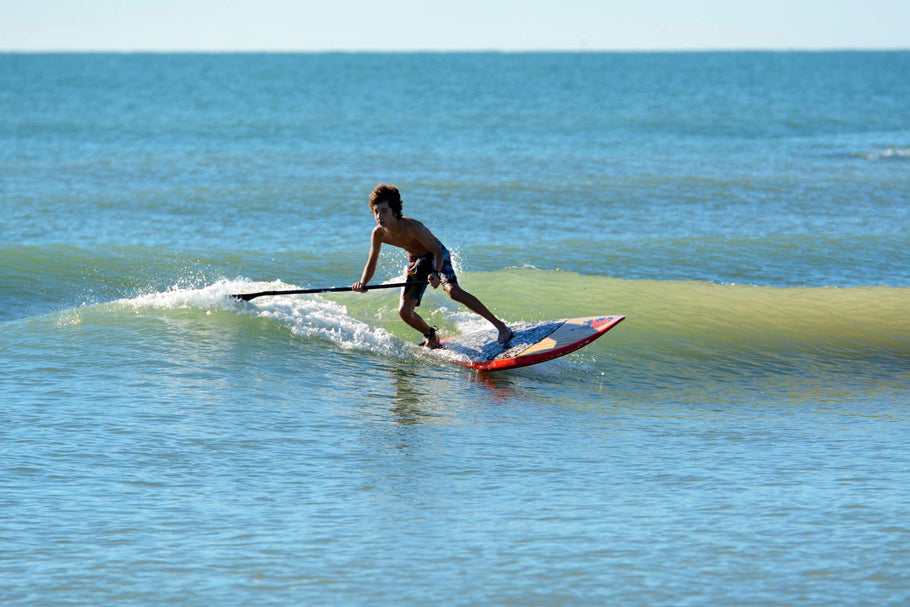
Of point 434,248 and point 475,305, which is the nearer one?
point 434,248

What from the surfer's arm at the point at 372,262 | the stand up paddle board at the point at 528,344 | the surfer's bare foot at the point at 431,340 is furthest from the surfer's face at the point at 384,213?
the stand up paddle board at the point at 528,344

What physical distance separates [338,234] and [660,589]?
1436 cm

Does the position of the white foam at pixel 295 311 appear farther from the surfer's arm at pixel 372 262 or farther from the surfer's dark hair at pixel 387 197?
the surfer's dark hair at pixel 387 197

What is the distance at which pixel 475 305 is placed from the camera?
9.58 meters

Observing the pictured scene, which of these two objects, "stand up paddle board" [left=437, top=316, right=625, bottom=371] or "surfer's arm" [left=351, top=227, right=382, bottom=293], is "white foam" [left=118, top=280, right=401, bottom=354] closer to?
"stand up paddle board" [left=437, top=316, right=625, bottom=371]

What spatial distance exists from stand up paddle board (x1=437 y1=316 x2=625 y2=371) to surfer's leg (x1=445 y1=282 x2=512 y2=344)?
8 cm

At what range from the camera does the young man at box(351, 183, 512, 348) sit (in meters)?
9.16

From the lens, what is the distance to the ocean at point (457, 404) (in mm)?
5133

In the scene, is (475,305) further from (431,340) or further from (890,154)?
(890,154)

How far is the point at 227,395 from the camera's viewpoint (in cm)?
838

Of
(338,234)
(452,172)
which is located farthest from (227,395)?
(452,172)

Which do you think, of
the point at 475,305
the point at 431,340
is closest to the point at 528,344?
the point at 475,305

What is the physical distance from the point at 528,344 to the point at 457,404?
1.49 meters

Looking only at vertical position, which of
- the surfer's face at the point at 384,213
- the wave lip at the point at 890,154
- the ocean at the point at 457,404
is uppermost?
the wave lip at the point at 890,154
